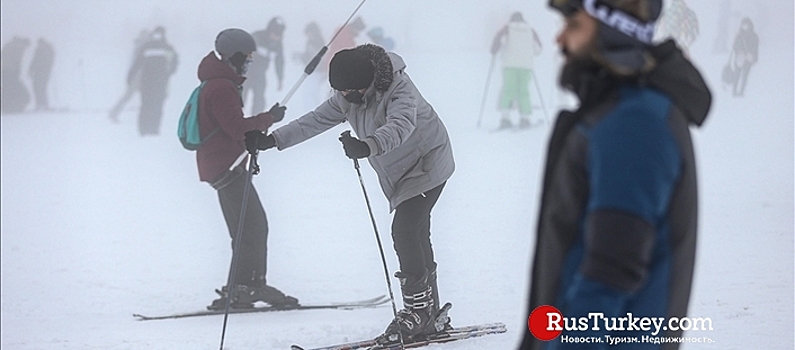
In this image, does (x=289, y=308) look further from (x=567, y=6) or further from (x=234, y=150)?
(x=567, y=6)

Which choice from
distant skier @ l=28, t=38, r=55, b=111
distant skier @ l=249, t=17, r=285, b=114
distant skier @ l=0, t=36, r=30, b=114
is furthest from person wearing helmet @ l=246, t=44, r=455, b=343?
distant skier @ l=0, t=36, r=30, b=114

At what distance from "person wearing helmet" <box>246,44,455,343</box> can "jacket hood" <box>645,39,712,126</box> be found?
1.73 m

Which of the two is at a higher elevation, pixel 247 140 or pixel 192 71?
pixel 192 71

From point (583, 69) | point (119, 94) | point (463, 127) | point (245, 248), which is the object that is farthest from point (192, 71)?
point (583, 69)

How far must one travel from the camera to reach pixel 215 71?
14.6 feet

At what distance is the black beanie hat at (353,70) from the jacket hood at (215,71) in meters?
1.11

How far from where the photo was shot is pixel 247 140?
3.77 m

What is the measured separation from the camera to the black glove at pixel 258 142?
3724 mm

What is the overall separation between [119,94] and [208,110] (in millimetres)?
11196

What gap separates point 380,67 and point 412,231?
65 centimetres

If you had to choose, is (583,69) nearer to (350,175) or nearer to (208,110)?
(208,110)

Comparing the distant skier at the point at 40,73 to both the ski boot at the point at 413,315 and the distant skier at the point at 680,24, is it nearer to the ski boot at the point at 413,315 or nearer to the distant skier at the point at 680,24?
the distant skier at the point at 680,24

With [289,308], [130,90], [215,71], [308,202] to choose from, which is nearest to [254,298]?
[289,308]

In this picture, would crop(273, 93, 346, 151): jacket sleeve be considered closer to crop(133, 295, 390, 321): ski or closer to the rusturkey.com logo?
crop(133, 295, 390, 321): ski
